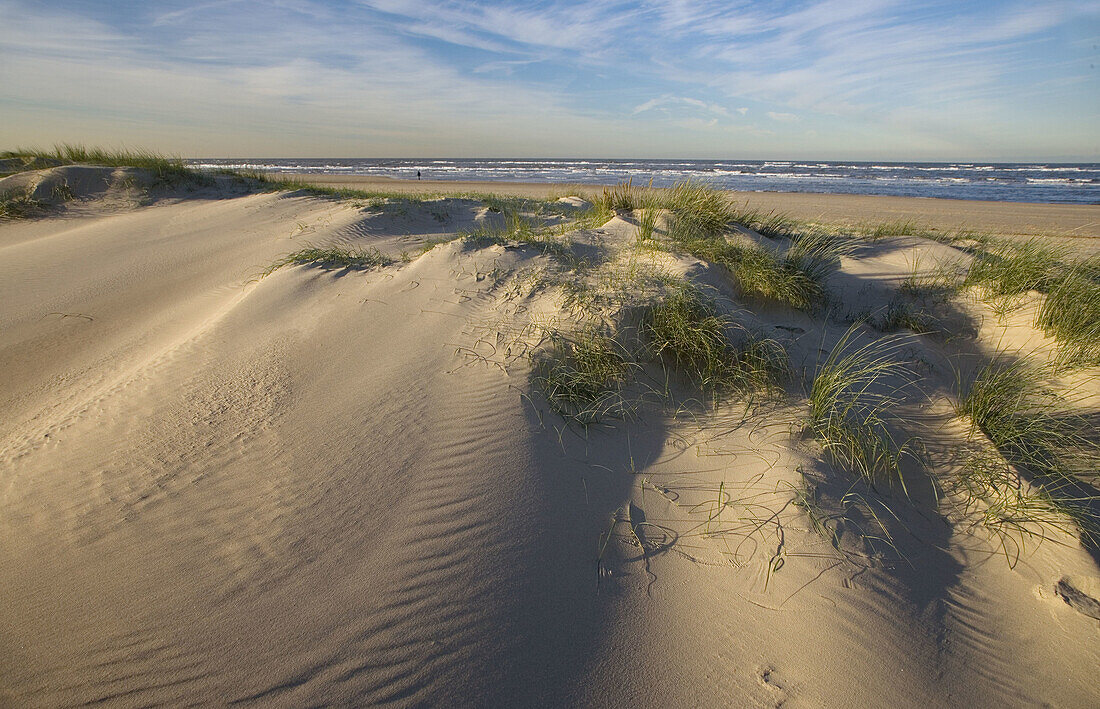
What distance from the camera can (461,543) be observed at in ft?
6.69

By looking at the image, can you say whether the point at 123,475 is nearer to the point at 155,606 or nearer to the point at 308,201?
the point at 155,606

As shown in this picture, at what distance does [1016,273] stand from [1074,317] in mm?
912

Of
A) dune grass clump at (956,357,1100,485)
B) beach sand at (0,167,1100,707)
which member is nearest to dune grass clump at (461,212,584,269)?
beach sand at (0,167,1100,707)

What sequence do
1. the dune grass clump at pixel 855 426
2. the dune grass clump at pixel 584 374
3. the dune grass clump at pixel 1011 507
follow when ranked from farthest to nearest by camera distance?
1. the dune grass clump at pixel 584 374
2. the dune grass clump at pixel 855 426
3. the dune grass clump at pixel 1011 507

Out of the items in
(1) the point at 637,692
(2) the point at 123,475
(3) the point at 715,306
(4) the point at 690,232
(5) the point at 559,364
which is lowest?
(1) the point at 637,692

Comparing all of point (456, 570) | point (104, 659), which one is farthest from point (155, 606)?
point (456, 570)

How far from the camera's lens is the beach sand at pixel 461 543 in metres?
1.63

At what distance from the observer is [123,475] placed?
2.32m

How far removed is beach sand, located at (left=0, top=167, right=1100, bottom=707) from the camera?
64.0 inches

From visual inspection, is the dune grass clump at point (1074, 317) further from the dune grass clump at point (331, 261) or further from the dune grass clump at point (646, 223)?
the dune grass clump at point (331, 261)

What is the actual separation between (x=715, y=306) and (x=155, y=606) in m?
3.32

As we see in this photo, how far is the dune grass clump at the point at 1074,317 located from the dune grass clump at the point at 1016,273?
151mm

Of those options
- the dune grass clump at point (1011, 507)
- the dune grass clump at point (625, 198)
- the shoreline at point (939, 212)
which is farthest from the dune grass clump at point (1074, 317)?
the shoreline at point (939, 212)

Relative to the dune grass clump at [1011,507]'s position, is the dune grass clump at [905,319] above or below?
above
